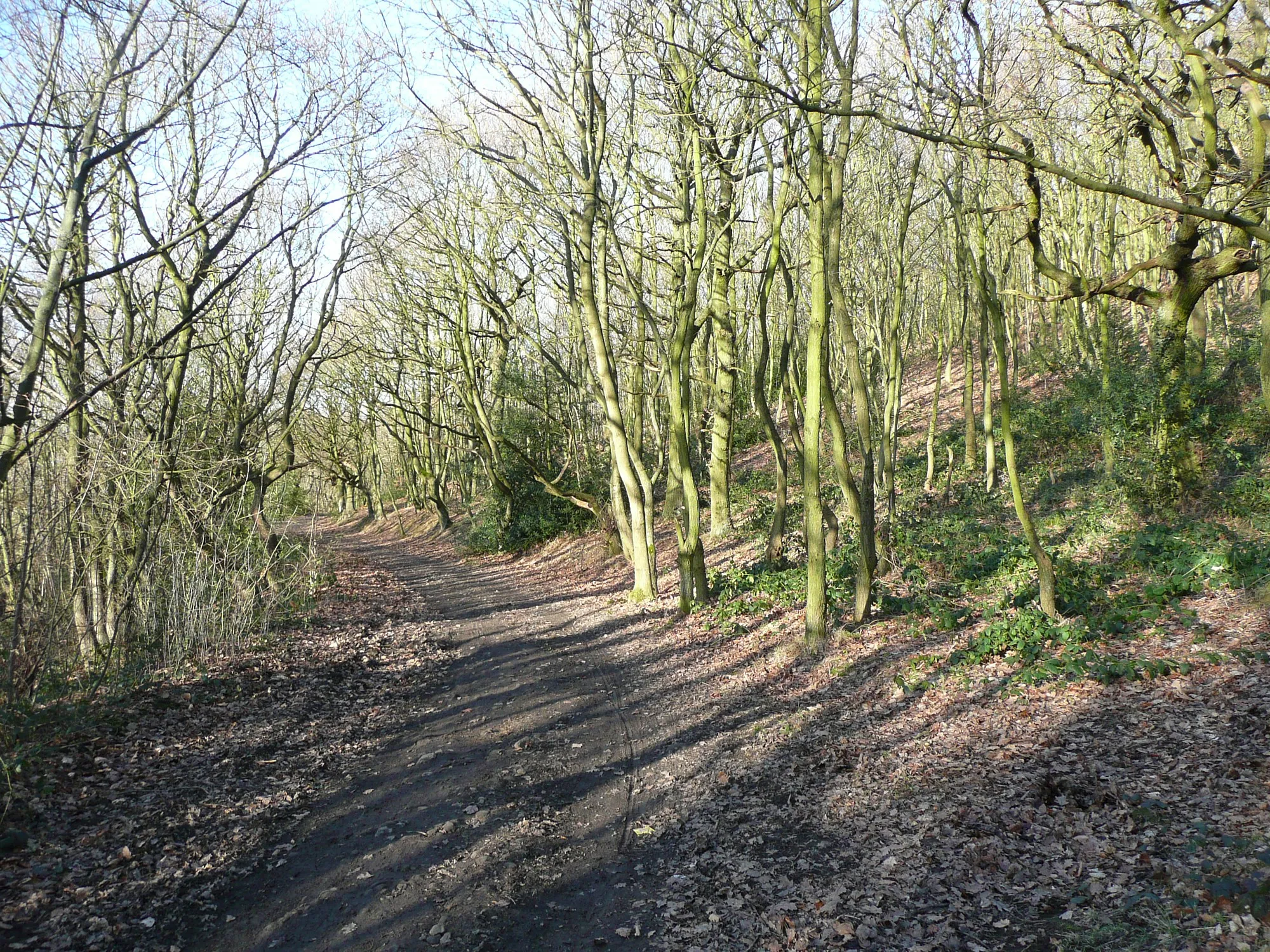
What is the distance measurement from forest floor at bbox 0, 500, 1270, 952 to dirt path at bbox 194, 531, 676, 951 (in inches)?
1.0

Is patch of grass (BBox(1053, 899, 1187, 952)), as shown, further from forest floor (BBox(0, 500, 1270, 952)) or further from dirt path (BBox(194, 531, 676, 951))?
dirt path (BBox(194, 531, 676, 951))

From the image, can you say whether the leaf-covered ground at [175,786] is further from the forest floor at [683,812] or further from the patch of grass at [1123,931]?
the patch of grass at [1123,931]

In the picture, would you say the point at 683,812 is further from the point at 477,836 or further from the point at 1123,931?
the point at 1123,931

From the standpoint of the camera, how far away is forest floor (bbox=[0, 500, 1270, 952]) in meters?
4.10

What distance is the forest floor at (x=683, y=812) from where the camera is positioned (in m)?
4.10

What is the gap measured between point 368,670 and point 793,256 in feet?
48.2

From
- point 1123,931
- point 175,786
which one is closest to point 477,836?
point 175,786

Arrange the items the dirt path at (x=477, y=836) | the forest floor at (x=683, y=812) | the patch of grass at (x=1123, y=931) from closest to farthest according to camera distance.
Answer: the patch of grass at (x=1123, y=931)
the forest floor at (x=683, y=812)
the dirt path at (x=477, y=836)

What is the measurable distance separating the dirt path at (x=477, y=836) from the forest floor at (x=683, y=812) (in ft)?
0.08

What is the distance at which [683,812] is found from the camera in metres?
5.73

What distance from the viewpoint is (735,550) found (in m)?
15.4

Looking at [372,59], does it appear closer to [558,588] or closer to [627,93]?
[627,93]

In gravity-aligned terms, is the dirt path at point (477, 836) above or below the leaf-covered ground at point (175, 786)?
below

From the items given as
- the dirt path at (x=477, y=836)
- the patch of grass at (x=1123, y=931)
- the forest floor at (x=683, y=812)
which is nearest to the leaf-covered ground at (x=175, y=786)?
the forest floor at (x=683, y=812)
